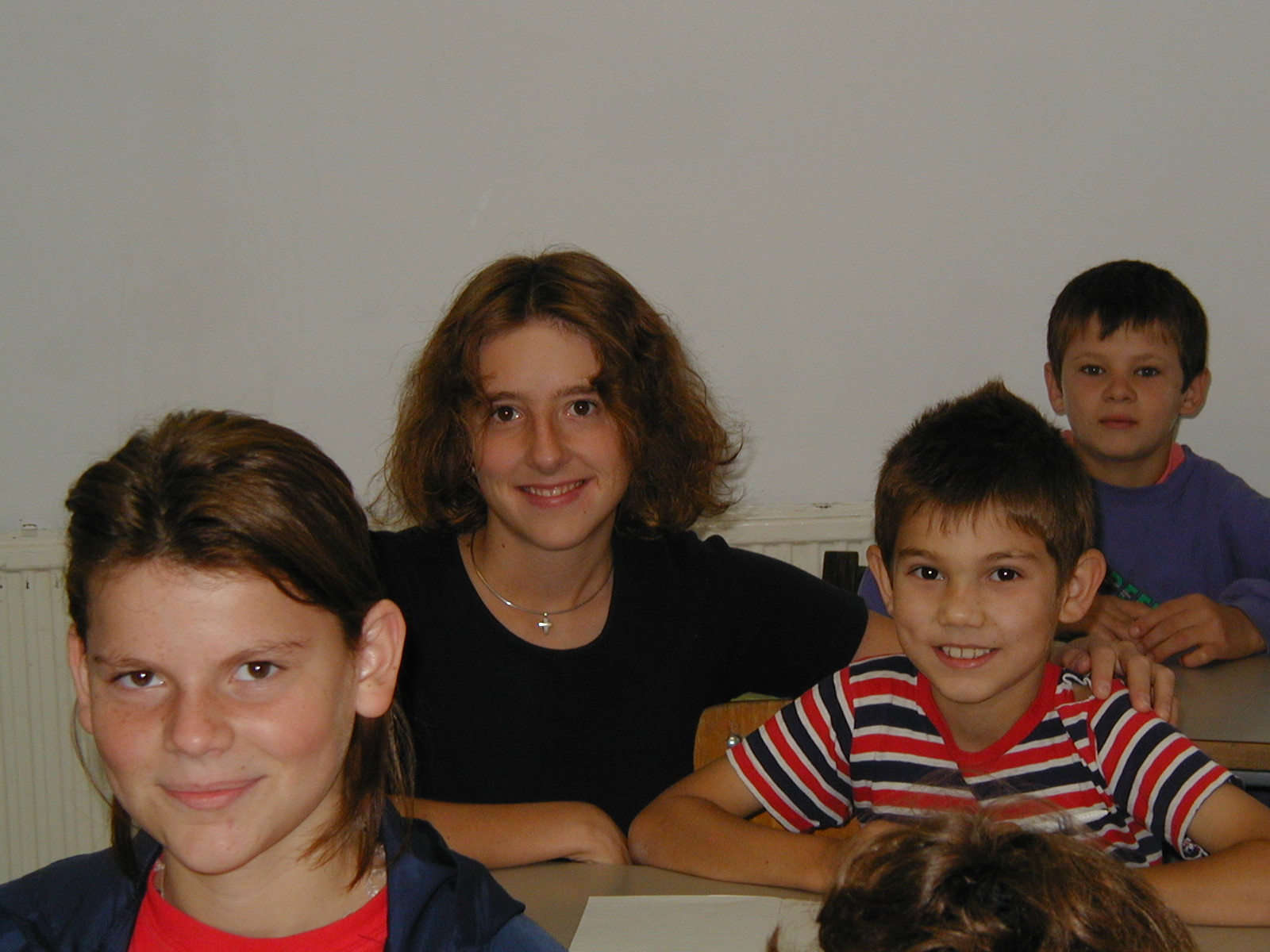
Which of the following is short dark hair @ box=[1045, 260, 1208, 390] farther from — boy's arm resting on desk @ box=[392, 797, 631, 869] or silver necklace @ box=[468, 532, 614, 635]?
Result: boy's arm resting on desk @ box=[392, 797, 631, 869]

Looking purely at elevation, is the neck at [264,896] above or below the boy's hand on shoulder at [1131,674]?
below

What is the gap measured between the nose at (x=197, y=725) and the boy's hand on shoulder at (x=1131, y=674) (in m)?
0.95

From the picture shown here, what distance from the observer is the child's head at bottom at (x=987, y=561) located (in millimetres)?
1355

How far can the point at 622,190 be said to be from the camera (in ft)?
8.90

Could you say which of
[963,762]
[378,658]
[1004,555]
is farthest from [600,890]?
[1004,555]

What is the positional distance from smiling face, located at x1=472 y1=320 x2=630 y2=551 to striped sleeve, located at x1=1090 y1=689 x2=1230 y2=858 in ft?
2.19

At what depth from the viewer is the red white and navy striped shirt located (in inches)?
49.8

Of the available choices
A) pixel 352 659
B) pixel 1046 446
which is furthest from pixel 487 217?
pixel 352 659

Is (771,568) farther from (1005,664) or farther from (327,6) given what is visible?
(327,6)

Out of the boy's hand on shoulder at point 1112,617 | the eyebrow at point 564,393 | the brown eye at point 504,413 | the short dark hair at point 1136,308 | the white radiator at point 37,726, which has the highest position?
the short dark hair at point 1136,308

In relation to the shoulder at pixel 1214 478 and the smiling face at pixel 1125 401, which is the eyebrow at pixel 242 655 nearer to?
the smiling face at pixel 1125 401

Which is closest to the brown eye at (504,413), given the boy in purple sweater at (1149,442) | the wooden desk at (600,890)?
the wooden desk at (600,890)

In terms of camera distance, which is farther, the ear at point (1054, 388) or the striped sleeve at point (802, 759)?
the ear at point (1054, 388)

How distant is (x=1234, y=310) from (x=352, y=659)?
249cm
